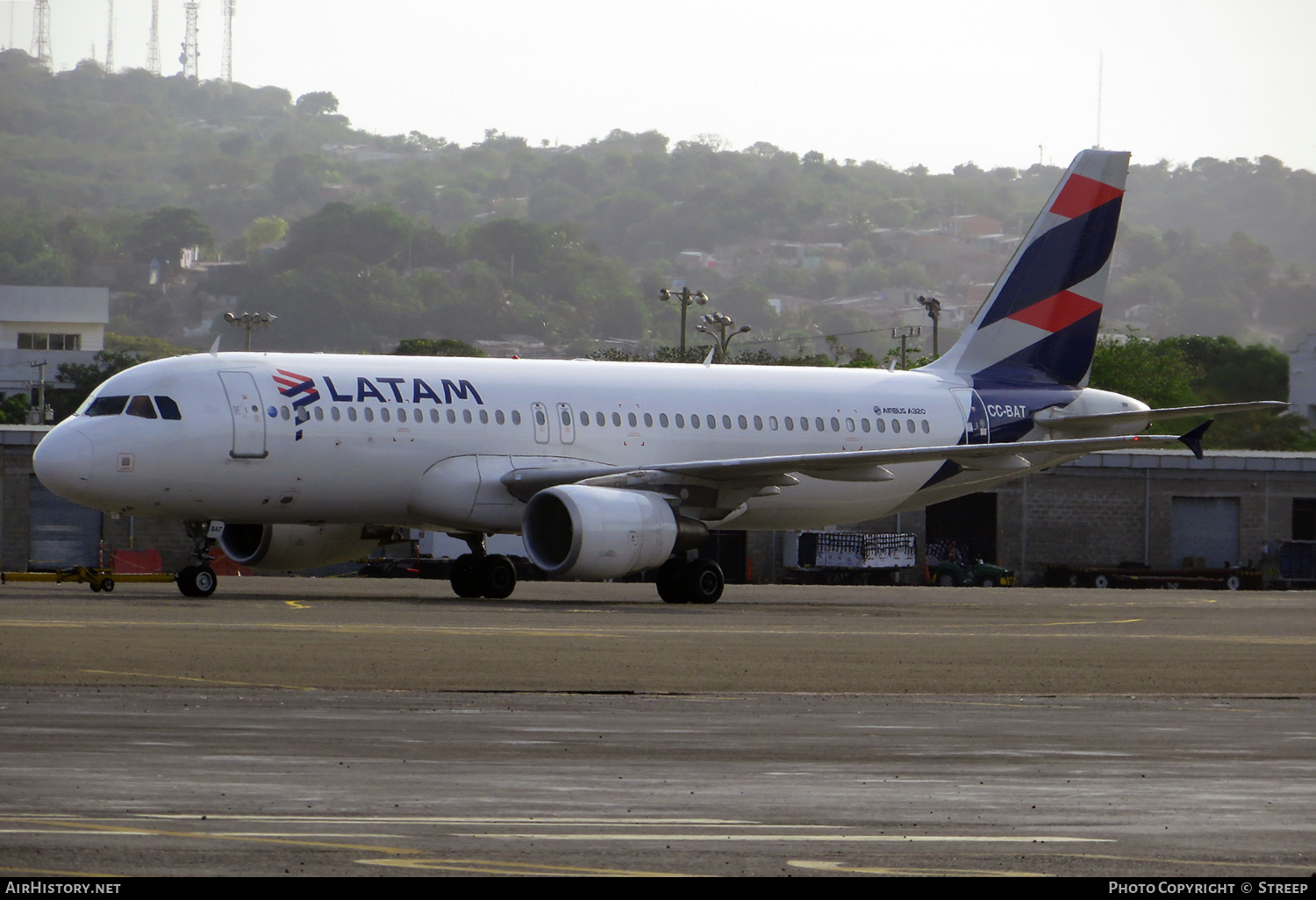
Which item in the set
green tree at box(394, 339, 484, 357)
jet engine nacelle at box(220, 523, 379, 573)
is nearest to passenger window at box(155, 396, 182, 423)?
jet engine nacelle at box(220, 523, 379, 573)

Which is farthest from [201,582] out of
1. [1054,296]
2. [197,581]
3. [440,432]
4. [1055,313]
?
[1054,296]

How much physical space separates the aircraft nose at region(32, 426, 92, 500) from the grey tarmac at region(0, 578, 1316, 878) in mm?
5199

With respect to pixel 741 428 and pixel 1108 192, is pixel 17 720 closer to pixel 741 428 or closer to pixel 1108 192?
pixel 741 428

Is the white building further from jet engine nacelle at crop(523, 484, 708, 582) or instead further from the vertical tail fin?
jet engine nacelle at crop(523, 484, 708, 582)

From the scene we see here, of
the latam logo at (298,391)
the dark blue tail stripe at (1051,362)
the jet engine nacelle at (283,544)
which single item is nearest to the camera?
the latam logo at (298,391)

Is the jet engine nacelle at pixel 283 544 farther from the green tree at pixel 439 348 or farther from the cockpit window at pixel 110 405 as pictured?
the green tree at pixel 439 348

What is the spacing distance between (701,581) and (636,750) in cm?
2108

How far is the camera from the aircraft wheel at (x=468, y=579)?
32.9m

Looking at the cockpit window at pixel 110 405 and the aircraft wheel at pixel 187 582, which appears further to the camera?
the cockpit window at pixel 110 405

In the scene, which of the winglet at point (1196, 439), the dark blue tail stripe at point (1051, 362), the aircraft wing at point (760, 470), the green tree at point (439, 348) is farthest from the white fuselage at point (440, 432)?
the green tree at point (439, 348)

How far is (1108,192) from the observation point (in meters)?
39.5

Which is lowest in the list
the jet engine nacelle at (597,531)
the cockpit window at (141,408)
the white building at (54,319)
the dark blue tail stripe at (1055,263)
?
the jet engine nacelle at (597,531)

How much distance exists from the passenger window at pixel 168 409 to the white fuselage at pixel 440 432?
6cm

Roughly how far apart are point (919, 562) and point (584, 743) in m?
48.1
